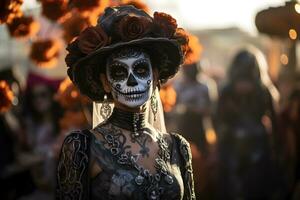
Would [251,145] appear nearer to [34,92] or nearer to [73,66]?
[34,92]

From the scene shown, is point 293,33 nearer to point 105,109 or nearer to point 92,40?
point 105,109

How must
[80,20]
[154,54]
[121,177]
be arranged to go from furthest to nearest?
[80,20] < [154,54] < [121,177]

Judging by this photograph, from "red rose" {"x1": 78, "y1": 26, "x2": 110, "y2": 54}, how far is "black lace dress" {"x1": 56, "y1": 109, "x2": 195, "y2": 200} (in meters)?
0.50

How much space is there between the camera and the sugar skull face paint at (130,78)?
18.1 feet

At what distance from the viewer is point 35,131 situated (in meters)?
11.6

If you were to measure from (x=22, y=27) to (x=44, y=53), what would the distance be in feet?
1.29

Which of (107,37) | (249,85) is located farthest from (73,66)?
(249,85)

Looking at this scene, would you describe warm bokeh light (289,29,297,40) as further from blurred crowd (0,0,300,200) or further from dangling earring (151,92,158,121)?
dangling earring (151,92,158,121)

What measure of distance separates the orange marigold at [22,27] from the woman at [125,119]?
1780 mm

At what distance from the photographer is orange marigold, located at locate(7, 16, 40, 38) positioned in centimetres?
736

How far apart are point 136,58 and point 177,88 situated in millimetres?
6298

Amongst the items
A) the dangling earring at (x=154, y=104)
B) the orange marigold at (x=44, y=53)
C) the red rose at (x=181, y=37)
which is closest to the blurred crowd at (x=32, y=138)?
the orange marigold at (x=44, y=53)

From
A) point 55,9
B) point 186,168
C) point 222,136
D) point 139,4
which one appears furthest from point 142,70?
point 222,136

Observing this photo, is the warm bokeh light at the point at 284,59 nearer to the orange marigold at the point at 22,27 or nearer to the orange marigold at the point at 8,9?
the orange marigold at the point at 22,27
